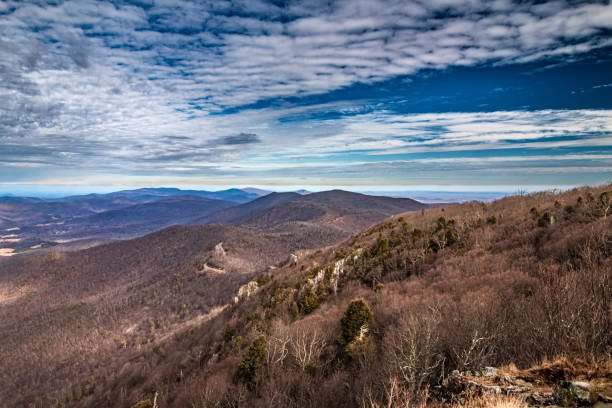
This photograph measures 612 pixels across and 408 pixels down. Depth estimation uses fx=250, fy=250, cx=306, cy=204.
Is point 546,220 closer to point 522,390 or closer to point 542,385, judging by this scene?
point 542,385

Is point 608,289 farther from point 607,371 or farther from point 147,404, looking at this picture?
point 147,404

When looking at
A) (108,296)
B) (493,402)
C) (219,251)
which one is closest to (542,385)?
(493,402)

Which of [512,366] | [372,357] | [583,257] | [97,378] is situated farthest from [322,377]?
[97,378]

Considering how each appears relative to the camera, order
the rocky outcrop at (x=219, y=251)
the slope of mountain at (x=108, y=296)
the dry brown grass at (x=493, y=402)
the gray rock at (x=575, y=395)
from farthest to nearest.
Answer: the rocky outcrop at (x=219, y=251) < the slope of mountain at (x=108, y=296) < the dry brown grass at (x=493, y=402) < the gray rock at (x=575, y=395)

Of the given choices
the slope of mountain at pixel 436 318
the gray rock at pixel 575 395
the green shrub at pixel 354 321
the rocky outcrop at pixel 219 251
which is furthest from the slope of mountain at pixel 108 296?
the gray rock at pixel 575 395

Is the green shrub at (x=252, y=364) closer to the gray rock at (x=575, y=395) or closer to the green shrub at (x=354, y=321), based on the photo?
the green shrub at (x=354, y=321)

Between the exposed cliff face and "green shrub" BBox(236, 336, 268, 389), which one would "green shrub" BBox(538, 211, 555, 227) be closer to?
the exposed cliff face

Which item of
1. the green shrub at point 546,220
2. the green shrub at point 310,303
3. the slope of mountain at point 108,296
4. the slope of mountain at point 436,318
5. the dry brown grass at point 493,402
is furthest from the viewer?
the slope of mountain at point 108,296

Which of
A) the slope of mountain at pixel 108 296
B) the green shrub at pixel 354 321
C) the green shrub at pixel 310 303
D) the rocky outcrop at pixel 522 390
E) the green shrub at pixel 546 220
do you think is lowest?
the slope of mountain at pixel 108 296
